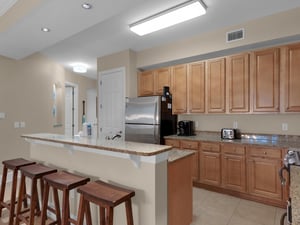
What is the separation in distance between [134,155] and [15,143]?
350 centimetres

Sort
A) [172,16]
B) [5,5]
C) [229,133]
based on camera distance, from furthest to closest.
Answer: [229,133] → [172,16] → [5,5]

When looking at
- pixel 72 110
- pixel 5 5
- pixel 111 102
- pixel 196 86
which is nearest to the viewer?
pixel 5 5

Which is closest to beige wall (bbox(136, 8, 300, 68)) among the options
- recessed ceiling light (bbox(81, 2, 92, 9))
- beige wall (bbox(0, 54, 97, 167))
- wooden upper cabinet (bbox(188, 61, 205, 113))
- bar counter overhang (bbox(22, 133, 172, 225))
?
wooden upper cabinet (bbox(188, 61, 205, 113))

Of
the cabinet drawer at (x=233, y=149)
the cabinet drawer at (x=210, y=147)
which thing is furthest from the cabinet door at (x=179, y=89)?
the cabinet drawer at (x=233, y=149)

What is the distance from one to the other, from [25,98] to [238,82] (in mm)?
4236

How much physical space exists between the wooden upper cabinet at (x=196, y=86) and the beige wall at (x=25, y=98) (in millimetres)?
3380

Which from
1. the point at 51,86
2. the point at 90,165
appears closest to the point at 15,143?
the point at 51,86

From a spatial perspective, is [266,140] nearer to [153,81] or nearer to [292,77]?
[292,77]

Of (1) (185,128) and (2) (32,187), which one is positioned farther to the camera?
(1) (185,128)

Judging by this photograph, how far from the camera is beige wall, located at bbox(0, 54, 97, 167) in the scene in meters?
3.79

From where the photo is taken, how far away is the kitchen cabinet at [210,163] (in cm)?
315

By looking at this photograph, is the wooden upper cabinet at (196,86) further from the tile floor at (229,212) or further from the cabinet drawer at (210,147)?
the tile floor at (229,212)

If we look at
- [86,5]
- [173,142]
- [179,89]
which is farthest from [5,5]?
[173,142]

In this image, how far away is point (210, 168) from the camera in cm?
323
